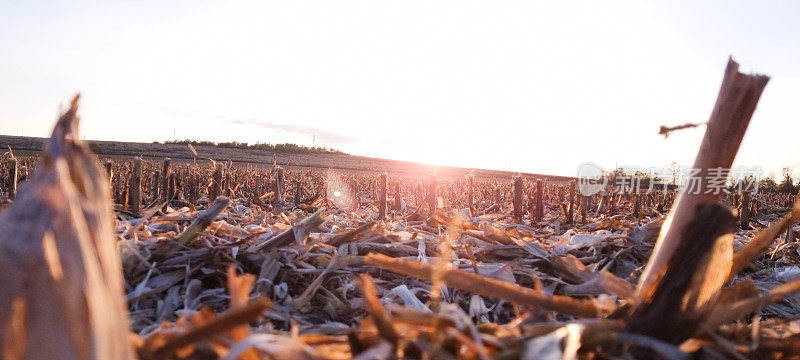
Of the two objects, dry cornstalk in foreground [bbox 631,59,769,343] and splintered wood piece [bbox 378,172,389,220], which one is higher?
dry cornstalk in foreground [bbox 631,59,769,343]

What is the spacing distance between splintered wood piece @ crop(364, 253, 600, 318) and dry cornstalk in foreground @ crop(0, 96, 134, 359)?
2.13ft

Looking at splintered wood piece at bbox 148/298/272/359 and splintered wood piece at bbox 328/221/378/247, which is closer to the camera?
splintered wood piece at bbox 148/298/272/359

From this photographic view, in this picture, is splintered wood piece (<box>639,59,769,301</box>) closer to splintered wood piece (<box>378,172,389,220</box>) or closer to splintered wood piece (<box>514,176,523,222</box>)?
splintered wood piece (<box>378,172,389,220</box>)

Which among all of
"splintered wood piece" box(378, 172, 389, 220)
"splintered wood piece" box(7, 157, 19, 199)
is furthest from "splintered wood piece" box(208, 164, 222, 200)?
"splintered wood piece" box(378, 172, 389, 220)

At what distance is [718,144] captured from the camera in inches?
55.9

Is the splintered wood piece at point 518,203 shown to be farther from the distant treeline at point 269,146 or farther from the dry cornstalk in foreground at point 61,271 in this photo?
the distant treeline at point 269,146

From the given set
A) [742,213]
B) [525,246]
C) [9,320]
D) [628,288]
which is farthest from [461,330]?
[742,213]

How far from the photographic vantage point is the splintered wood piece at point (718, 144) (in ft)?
4.45

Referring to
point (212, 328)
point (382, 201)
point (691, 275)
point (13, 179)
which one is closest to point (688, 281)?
Answer: point (691, 275)

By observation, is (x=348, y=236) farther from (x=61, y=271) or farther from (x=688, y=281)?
(x=61, y=271)

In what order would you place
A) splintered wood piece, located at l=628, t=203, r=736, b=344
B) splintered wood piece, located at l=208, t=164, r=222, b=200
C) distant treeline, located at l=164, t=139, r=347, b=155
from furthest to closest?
distant treeline, located at l=164, t=139, r=347, b=155 < splintered wood piece, located at l=208, t=164, r=222, b=200 < splintered wood piece, located at l=628, t=203, r=736, b=344

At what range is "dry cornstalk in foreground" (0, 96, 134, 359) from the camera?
783 mm

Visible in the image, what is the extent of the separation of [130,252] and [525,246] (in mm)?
2823

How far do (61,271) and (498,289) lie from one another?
1042 mm
